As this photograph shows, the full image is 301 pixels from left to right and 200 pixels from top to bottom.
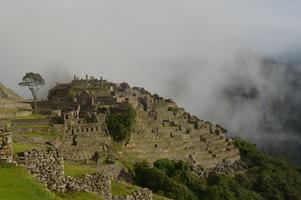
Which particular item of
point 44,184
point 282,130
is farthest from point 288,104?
point 44,184

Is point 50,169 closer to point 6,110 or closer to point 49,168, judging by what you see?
point 49,168

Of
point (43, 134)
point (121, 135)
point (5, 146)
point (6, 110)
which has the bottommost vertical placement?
point (5, 146)

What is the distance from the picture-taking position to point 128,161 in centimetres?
5853

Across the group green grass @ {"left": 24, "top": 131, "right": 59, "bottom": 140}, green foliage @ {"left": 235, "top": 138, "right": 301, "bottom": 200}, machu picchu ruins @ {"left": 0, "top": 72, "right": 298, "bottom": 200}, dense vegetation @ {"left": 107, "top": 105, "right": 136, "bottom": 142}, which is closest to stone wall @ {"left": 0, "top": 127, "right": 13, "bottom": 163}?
machu picchu ruins @ {"left": 0, "top": 72, "right": 298, "bottom": 200}

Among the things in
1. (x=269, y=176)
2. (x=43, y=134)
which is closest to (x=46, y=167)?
(x=43, y=134)

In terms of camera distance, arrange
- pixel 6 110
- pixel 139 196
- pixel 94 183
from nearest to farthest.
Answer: pixel 94 183, pixel 139 196, pixel 6 110

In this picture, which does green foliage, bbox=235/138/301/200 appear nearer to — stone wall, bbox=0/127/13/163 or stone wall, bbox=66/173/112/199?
stone wall, bbox=66/173/112/199

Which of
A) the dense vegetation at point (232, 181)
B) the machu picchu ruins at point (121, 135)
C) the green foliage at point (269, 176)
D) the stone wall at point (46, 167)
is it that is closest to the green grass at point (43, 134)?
the machu picchu ruins at point (121, 135)

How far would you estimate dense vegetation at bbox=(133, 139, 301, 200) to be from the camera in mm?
52812

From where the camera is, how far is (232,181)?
72062mm

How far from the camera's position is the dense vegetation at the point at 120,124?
199 ft

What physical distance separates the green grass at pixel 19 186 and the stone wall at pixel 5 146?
17 cm

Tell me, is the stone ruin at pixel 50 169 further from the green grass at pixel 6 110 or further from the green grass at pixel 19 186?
the green grass at pixel 6 110

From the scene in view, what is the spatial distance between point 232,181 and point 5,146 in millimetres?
61102
